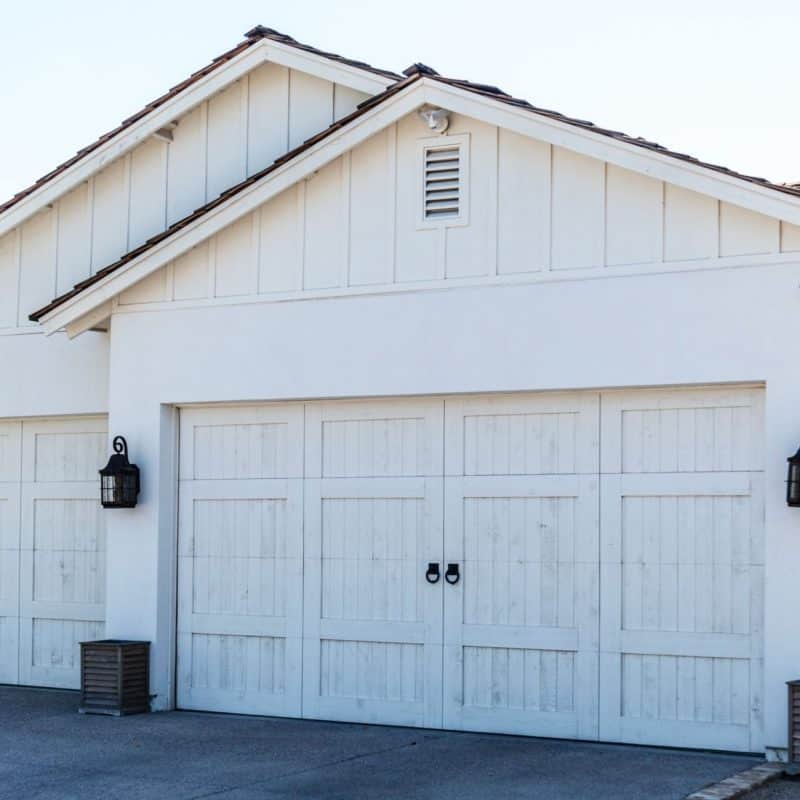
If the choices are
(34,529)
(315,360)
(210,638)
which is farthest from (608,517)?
(34,529)

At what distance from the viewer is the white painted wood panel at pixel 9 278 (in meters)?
12.8

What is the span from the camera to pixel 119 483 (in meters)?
11.1

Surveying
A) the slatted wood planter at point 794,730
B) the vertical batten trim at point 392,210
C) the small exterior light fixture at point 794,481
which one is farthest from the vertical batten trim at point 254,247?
the slatted wood planter at point 794,730

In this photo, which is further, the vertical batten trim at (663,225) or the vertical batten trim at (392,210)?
the vertical batten trim at (392,210)

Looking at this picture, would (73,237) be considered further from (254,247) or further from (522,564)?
(522,564)

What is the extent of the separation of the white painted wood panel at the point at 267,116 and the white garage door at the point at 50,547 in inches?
105

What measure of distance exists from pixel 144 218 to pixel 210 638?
368cm

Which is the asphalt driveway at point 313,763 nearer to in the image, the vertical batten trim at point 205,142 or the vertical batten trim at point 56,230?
the vertical batten trim at point 56,230

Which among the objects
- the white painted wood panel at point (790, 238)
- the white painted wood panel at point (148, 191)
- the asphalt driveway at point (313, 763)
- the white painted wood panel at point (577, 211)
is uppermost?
the white painted wood panel at point (148, 191)

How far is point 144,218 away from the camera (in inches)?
487

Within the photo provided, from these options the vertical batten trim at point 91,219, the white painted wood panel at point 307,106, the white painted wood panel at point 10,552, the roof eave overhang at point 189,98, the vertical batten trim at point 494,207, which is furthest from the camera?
the white painted wood panel at point 10,552

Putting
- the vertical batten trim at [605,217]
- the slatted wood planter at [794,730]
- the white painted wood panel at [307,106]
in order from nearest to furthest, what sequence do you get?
the slatted wood planter at [794,730], the vertical batten trim at [605,217], the white painted wood panel at [307,106]

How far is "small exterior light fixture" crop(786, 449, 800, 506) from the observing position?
28.2ft

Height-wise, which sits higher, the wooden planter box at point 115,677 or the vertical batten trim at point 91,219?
the vertical batten trim at point 91,219
